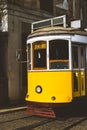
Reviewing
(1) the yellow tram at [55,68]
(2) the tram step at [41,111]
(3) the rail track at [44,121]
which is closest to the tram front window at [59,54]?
(1) the yellow tram at [55,68]

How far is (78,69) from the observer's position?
12461 mm

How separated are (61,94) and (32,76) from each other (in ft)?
4.45

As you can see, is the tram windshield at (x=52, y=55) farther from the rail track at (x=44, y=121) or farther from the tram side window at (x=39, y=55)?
the rail track at (x=44, y=121)

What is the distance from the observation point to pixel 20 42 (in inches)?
671

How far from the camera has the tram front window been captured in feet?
39.6

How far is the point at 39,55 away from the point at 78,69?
1422mm

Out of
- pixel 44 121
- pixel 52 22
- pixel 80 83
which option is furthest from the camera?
pixel 52 22

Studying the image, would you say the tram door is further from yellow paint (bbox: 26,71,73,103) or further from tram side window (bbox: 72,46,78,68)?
yellow paint (bbox: 26,71,73,103)

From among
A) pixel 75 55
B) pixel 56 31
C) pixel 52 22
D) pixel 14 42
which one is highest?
pixel 52 22

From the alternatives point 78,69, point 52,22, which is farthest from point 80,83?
point 52,22

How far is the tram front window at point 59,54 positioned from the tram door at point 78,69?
12.0 inches

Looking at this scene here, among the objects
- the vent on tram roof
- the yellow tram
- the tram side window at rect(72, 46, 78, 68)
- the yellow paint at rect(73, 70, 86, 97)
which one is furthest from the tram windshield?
the vent on tram roof

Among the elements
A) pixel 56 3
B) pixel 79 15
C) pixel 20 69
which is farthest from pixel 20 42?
pixel 79 15

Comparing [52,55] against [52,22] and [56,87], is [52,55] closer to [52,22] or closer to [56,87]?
[56,87]
